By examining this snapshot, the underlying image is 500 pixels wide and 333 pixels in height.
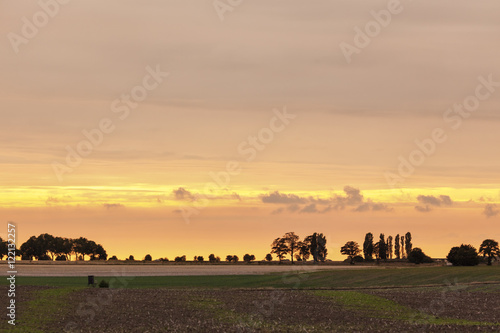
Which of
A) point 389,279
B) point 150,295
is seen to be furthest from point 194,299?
point 389,279

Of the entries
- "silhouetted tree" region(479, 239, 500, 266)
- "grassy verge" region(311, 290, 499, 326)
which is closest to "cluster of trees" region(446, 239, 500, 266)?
"silhouetted tree" region(479, 239, 500, 266)

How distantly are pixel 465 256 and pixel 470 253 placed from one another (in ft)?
6.03

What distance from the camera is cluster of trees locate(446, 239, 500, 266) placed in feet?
519

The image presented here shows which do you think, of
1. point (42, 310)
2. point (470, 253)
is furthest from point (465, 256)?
point (42, 310)

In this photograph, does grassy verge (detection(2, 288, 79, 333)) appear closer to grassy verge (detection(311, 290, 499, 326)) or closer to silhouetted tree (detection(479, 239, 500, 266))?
grassy verge (detection(311, 290, 499, 326))

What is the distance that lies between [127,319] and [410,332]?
64.6ft

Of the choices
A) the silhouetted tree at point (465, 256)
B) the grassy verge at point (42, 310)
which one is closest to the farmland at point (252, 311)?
the grassy verge at point (42, 310)

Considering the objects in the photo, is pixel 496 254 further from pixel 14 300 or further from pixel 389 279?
pixel 14 300

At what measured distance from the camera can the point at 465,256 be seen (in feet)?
519

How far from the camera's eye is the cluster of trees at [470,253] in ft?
519

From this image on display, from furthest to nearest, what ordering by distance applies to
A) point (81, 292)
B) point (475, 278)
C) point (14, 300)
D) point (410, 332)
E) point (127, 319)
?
point (475, 278) → point (81, 292) → point (14, 300) → point (127, 319) → point (410, 332)

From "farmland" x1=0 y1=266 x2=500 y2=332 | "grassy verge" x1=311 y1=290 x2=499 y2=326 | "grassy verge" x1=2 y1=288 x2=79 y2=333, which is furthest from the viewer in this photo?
"grassy verge" x1=311 y1=290 x2=499 y2=326

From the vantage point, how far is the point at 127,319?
49531mm

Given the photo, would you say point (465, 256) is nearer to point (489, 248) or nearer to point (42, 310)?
point (489, 248)
